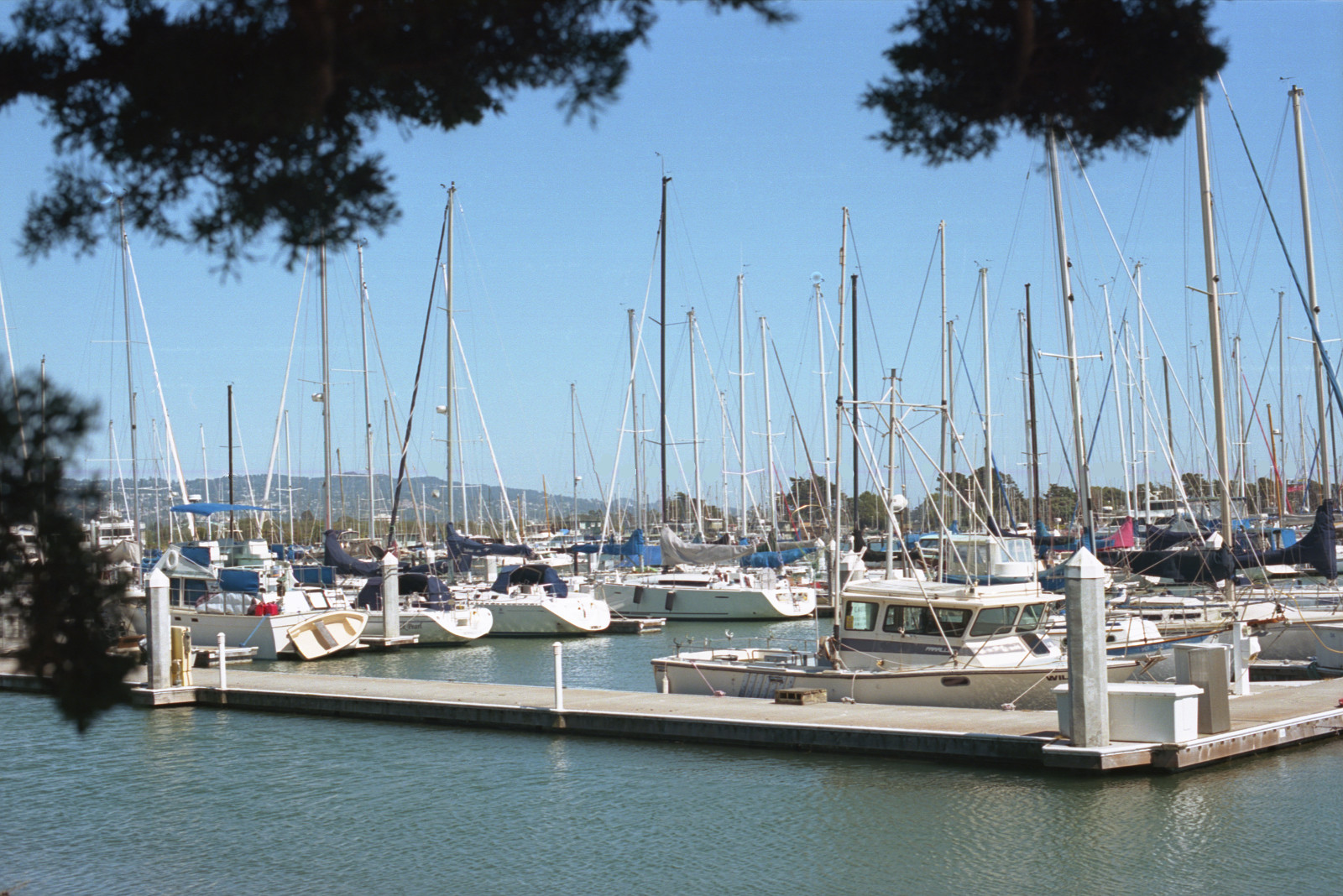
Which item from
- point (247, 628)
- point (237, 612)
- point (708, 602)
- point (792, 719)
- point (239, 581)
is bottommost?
point (708, 602)

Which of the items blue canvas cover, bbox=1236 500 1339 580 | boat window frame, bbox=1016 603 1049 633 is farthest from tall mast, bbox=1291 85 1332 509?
boat window frame, bbox=1016 603 1049 633

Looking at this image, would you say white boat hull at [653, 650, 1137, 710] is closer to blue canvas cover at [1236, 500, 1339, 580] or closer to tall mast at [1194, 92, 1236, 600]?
tall mast at [1194, 92, 1236, 600]

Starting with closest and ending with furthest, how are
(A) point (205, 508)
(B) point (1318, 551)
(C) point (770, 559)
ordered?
(B) point (1318, 551), (A) point (205, 508), (C) point (770, 559)

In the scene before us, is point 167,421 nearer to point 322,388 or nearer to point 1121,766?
point 322,388

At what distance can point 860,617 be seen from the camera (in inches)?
788

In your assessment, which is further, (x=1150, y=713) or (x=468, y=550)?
(x=468, y=550)

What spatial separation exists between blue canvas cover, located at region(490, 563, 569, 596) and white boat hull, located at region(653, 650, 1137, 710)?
19.9m

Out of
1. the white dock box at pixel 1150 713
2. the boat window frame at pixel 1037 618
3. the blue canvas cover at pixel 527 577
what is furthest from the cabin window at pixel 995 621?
the blue canvas cover at pixel 527 577

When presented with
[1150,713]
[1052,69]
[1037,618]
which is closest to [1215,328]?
[1037,618]

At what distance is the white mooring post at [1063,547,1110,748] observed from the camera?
14.1m

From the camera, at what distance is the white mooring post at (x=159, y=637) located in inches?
896

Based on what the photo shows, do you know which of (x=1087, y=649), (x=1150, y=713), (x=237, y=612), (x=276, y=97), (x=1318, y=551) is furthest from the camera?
(x=237, y=612)

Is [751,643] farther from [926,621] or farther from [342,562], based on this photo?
[926,621]

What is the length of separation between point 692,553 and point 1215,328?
73.7ft
